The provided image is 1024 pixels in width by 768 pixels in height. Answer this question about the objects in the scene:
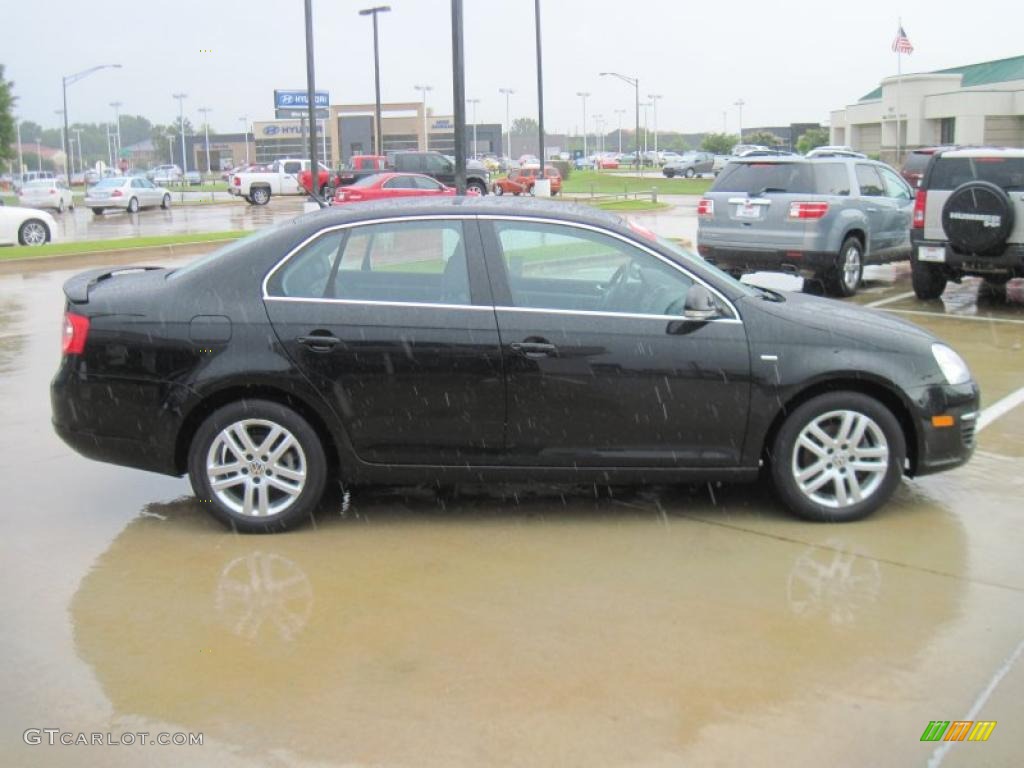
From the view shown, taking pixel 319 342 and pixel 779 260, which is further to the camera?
pixel 779 260

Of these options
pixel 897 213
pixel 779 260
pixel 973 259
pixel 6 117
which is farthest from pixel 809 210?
pixel 6 117

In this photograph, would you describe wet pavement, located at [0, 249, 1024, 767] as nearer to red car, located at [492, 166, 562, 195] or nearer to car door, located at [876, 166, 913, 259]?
car door, located at [876, 166, 913, 259]

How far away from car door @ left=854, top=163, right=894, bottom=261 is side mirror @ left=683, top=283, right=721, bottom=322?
30.5 feet

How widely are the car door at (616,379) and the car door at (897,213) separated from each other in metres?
10.2

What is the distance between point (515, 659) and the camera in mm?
4129

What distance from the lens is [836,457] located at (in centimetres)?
555

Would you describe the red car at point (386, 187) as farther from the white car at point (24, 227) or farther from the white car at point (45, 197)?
the white car at point (45, 197)

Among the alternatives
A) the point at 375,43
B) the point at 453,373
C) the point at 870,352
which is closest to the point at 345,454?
the point at 453,373

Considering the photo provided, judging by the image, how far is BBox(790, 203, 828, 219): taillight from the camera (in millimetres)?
13281

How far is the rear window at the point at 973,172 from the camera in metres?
12.2

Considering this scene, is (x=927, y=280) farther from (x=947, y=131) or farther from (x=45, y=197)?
(x=947, y=131)

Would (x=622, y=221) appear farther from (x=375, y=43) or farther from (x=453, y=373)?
(x=375, y=43)

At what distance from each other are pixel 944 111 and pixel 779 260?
171 ft

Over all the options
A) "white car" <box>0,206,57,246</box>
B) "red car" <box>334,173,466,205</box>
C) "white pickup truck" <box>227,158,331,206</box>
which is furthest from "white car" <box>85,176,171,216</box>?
"white car" <box>0,206,57,246</box>
